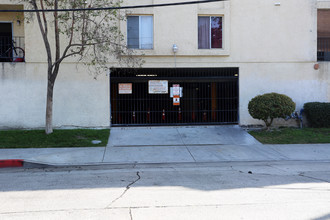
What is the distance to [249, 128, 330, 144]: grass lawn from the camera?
1130 cm

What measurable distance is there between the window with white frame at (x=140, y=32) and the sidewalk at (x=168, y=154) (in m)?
5.11

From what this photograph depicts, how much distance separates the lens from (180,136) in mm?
12141

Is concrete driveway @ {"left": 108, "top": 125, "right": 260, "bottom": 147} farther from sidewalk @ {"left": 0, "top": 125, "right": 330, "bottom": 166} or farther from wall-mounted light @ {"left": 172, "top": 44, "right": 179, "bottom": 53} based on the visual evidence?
wall-mounted light @ {"left": 172, "top": 44, "right": 179, "bottom": 53}

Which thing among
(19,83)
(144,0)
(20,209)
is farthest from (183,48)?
(20,209)

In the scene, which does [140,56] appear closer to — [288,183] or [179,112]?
[179,112]

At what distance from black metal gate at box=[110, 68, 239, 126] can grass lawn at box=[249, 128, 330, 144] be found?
213 cm

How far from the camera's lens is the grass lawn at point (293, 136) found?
11.3 metres

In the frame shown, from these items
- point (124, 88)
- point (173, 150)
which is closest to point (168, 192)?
point (173, 150)

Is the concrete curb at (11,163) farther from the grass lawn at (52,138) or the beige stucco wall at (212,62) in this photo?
the beige stucco wall at (212,62)

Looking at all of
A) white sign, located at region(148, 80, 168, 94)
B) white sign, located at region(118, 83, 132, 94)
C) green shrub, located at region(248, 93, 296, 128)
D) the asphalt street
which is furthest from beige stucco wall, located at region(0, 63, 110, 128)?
green shrub, located at region(248, 93, 296, 128)

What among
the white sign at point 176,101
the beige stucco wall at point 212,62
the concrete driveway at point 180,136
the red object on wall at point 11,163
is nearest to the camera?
the red object on wall at point 11,163

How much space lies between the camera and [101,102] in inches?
514

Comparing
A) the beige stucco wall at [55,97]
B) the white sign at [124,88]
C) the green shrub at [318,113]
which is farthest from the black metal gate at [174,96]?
the green shrub at [318,113]

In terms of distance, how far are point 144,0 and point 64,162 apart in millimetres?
8310
